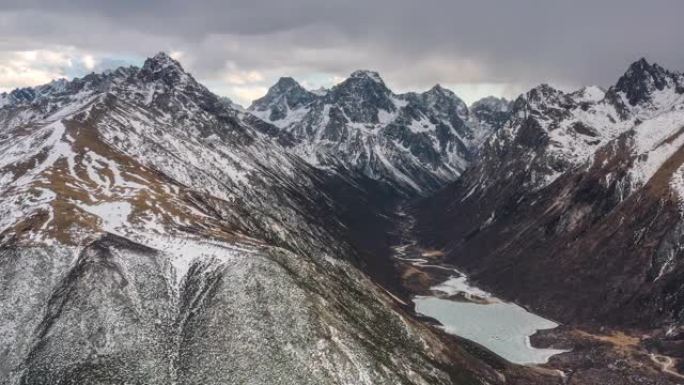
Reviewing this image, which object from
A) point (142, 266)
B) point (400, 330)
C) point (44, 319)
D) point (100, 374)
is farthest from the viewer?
point (400, 330)

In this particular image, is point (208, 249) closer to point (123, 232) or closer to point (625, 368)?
point (123, 232)

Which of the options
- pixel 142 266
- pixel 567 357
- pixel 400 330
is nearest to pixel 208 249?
pixel 142 266

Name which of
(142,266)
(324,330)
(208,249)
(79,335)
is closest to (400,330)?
(324,330)

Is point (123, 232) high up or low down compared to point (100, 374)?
up

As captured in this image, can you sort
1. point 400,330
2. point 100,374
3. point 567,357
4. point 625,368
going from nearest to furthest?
point 100,374, point 400,330, point 625,368, point 567,357

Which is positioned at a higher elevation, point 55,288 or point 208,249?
point 208,249

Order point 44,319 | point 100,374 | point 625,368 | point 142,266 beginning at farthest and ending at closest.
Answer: point 625,368
point 142,266
point 44,319
point 100,374

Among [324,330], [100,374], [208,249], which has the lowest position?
[100,374]

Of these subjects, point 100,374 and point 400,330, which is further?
point 400,330

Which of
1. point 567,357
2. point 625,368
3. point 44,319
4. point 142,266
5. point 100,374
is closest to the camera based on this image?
point 100,374

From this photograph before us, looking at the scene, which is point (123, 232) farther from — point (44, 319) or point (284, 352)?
point (284, 352)
